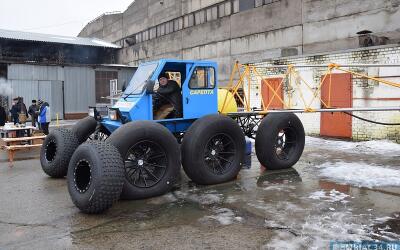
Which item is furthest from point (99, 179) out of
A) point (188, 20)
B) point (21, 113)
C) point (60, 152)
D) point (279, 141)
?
point (188, 20)

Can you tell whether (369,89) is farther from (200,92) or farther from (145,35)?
(145,35)

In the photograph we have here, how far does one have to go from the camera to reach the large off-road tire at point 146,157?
6102 millimetres

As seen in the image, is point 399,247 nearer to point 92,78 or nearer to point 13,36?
point 92,78

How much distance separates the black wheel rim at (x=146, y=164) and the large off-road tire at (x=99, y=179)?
754mm

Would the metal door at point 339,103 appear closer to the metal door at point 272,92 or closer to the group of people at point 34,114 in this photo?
the metal door at point 272,92

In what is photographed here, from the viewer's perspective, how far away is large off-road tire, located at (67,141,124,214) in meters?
5.30

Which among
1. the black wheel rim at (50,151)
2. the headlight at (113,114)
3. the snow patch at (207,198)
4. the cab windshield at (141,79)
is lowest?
the snow patch at (207,198)

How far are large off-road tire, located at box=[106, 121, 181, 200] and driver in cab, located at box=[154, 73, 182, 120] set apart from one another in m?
1.21

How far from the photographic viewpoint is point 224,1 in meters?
25.0

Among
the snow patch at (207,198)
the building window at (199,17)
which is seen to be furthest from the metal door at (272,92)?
the building window at (199,17)

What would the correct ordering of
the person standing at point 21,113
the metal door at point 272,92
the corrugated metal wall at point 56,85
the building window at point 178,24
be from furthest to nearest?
1. the building window at point 178,24
2. the corrugated metal wall at point 56,85
3. the person standing at point 21,113
4. the metal door at point 272,92

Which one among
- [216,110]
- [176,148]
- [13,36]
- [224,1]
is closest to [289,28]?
[224,1]

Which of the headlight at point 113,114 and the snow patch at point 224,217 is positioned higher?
the headlight at point 113,114

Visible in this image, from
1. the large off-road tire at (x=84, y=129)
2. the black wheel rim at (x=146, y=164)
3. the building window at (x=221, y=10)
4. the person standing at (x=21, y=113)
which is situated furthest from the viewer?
the building window at (x=221, y=10)
